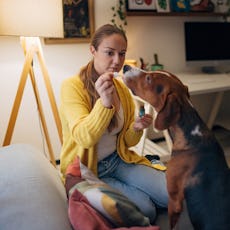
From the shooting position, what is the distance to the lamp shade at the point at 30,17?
1472mm

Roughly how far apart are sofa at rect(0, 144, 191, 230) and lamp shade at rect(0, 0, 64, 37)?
2.17ft

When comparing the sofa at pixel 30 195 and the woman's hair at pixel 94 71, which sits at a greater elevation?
the woman's hair at pixel 94 71

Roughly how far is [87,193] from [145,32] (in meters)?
1.87

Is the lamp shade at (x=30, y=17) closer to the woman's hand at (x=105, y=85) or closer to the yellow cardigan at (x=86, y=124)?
the yellow cardigan at (x=86, y=124)

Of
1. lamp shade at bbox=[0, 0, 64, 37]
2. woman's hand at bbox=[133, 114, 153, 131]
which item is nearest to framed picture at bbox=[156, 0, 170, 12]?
lamp shade at bbox=[0, 0, 64, 37]

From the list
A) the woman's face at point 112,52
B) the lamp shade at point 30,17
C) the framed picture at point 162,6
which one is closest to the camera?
the woman's face at point 112,52

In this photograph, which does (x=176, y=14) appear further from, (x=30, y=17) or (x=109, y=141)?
(x=109, y=141)

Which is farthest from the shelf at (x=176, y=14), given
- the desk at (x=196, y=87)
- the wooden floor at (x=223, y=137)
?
the wooden floor at (x=223, y=137)

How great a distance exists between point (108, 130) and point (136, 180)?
0.25 m

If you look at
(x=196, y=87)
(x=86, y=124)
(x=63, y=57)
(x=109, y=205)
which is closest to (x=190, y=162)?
(x=109, y=205)

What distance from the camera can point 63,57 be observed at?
222 centimetres

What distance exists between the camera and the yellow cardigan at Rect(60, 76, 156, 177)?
1002 mm

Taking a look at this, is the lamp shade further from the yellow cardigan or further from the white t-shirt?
the white t-shirt

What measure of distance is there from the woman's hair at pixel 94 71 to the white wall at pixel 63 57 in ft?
3.47
